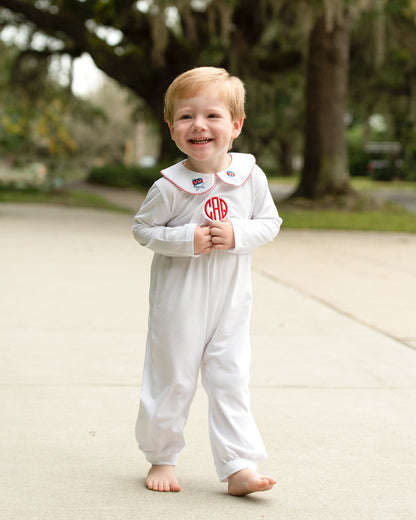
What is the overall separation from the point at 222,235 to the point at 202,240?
0.07 metres

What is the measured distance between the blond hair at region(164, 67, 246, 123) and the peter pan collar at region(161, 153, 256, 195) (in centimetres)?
18

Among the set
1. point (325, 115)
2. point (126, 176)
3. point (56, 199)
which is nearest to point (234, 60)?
point (325, 115)

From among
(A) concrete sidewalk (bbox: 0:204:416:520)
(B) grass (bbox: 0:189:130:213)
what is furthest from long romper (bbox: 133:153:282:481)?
(B) grass (bbox: 0:189:130:213)

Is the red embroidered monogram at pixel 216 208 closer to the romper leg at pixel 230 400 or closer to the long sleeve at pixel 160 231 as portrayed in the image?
the long sleeve at pixel 160 231

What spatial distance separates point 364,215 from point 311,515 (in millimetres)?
13646

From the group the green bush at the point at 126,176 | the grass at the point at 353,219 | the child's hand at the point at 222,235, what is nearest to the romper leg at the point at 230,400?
the child's hand at the point at 222,235

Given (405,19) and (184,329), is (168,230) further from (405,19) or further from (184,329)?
(405,19)

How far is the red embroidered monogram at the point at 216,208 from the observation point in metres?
2.85

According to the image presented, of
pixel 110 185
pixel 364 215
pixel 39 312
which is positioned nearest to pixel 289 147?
pixel 110 185

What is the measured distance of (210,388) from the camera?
9.46 ft

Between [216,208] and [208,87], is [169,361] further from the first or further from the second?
[208,87]

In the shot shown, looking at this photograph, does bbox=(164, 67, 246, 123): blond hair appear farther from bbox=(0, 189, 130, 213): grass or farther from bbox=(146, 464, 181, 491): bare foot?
bbox=(0, 189, 130, 213): grass

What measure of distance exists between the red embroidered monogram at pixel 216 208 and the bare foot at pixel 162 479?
0.88 m

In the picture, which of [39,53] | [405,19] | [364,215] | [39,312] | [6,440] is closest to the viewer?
[6,440]
